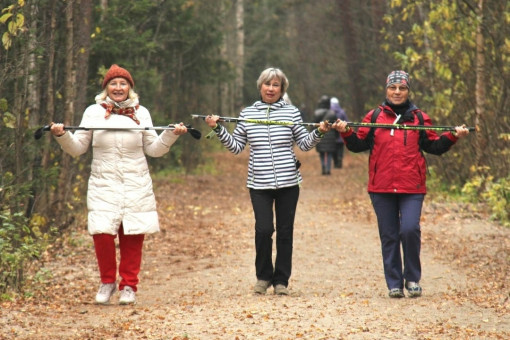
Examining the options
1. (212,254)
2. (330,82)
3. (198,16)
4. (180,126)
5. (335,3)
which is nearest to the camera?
(180,126)

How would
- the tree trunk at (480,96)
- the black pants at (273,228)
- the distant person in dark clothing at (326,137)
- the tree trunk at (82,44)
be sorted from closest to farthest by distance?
the black pants at (273,228)
the tree trunk at (82,44)
the tree trunk at (480,96)
the distant person in dark clothing at (326,137)

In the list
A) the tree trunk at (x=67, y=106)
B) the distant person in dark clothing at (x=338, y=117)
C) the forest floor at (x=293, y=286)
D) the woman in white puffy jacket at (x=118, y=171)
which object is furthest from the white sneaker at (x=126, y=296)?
the distant person in dark clothing at (x=338, y=117)

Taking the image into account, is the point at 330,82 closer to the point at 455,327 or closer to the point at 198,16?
the point at 198,16

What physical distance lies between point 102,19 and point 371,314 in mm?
8474

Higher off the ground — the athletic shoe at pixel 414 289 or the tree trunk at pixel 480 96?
the tree trunk at pixel 480 96

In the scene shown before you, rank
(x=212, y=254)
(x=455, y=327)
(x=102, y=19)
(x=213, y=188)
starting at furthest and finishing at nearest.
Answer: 1. (x=213, y=188)
2. (x=102, y=19)
3. (x=212, y=254)
4. (x=455, y=327)

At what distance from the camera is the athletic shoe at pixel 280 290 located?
8.30 metres

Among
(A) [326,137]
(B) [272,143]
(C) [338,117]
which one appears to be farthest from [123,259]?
(C) [338,117]

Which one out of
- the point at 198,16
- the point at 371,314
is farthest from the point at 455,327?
the point at 198,16

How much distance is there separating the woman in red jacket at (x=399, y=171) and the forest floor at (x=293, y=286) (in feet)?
1.14

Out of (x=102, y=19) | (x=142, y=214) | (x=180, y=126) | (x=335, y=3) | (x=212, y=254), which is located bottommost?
(x=212, y=254)

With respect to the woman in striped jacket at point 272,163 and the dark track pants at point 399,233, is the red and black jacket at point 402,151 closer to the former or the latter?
the dark track pants at point 399,233

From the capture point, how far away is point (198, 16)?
77.7 feet

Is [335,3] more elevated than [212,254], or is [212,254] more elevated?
[335,3]
